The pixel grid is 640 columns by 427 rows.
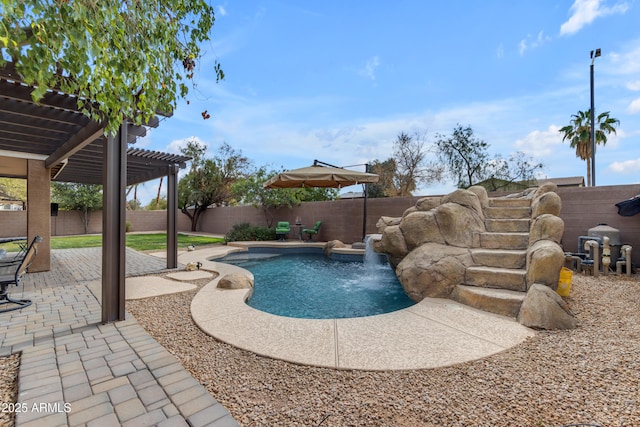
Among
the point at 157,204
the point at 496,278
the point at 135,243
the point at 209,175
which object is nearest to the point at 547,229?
the point at 496,278

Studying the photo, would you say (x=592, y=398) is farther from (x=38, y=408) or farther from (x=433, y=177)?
(x=433, y=177)

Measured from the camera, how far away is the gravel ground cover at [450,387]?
1.62m

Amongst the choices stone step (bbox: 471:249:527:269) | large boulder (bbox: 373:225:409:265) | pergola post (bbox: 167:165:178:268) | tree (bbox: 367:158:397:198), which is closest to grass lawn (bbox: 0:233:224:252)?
pergola post (bbox: 167:165:178:268)

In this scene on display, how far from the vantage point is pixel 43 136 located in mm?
4820

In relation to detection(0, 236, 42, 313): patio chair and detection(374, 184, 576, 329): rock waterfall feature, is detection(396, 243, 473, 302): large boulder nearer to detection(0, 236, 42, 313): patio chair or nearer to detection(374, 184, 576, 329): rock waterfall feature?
detection(374, 184, 576, 329): rock waterfall feature

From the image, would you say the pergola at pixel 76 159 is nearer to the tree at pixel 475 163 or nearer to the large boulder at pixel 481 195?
the large boulder at pixel 481 195

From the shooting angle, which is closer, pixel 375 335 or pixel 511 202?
pixel 375 335

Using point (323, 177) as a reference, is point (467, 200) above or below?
below

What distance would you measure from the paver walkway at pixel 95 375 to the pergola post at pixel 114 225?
26 cm

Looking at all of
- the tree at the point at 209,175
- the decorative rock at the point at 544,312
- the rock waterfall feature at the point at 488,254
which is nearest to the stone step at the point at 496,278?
the rock waterfall feature at the point at 488,254

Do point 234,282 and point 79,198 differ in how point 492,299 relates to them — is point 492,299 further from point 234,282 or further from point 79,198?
point 79,198

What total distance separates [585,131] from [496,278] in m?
16.9

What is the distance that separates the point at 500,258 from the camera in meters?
3.97

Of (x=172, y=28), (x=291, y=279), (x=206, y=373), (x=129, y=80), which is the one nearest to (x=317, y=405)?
(x=206, y=373)
